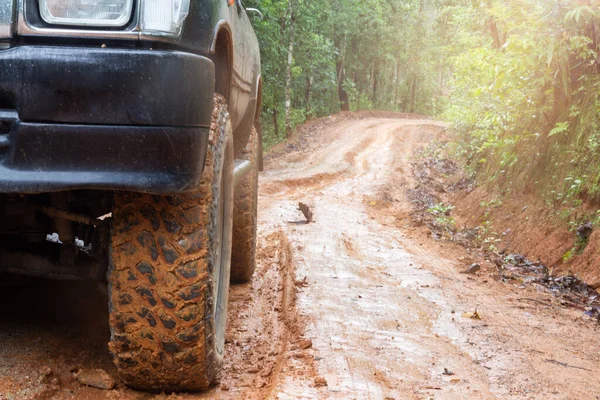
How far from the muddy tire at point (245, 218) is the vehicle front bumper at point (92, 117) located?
226 centimetres

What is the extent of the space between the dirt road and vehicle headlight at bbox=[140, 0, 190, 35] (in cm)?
141

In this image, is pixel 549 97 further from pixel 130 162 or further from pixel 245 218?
pixel 130 162

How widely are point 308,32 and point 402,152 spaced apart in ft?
26.1

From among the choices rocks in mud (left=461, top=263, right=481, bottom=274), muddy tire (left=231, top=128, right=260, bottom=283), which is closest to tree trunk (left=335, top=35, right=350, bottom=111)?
rocks in mud (left=461, top=263, right=481, bottom=274)

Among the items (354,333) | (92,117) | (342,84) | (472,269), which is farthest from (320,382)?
(342,84)

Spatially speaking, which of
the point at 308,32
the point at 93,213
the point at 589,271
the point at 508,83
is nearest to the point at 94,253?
the point at 93,213

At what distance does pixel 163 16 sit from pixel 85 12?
0.79 feet

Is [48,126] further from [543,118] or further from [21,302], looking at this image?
[543,118]

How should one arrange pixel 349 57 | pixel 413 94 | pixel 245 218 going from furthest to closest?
pixel 413 94 → pixel 349 57 → pixel 245 218

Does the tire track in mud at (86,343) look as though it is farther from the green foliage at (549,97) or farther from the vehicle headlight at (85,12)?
the green foliage at (549,97)

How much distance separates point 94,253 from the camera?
266 cm

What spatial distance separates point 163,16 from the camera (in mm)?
2010

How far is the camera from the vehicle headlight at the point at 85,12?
6.42ft

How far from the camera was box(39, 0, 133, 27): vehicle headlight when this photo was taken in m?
1.96
